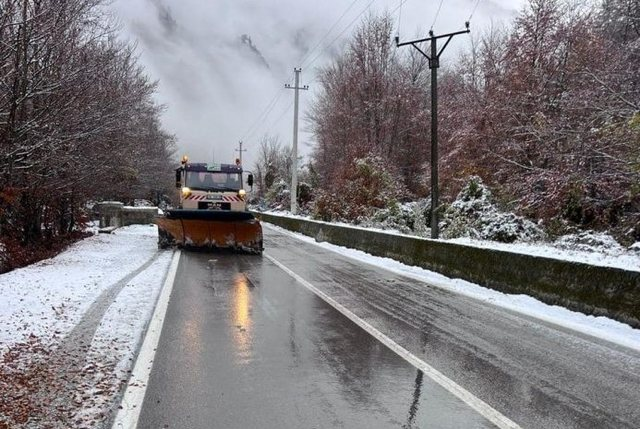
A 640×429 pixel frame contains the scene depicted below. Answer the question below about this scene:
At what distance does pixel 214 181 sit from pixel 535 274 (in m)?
12.3

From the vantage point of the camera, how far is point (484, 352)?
6617mm

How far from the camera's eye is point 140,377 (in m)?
5.38

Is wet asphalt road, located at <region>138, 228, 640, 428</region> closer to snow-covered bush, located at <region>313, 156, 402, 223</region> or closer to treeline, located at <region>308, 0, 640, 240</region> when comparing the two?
treeline, located at <region>308, 0, 640, 240</region>

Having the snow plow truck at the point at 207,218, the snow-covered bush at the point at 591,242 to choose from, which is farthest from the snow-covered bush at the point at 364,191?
the snow-covered bush at the point at 591,242

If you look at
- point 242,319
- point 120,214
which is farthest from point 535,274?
point 120,214

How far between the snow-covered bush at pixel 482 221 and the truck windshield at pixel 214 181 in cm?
847

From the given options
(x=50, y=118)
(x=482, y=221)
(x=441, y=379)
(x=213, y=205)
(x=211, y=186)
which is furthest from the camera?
(x=482, y=221)

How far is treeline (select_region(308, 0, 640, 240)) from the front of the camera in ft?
51.1

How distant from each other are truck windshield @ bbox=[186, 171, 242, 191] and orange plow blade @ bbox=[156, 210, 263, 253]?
5.15ft

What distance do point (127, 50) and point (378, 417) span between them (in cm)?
2646

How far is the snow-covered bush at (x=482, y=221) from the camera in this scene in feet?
66.5

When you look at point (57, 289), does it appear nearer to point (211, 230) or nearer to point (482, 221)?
point (211, 230)

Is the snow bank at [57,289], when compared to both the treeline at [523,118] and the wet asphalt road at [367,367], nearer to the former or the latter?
the wet asphalt road at [367,367]

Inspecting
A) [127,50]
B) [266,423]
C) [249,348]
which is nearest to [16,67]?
[249,348]
